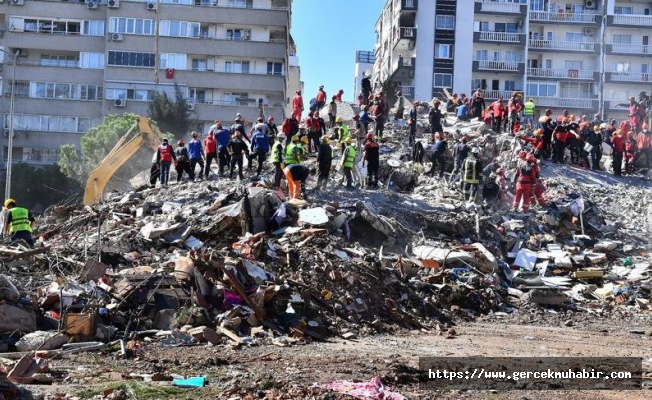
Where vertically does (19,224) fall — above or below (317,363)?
above

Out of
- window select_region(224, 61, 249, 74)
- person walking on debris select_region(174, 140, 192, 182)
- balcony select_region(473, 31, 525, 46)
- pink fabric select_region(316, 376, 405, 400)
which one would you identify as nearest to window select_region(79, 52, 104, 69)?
window select_region(224, 61, 249, 74)

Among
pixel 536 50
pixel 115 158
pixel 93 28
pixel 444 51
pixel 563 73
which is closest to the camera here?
pixel 115 158

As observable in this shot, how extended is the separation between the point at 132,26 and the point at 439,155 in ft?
105

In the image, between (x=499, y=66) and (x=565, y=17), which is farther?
(x=565, y=17)

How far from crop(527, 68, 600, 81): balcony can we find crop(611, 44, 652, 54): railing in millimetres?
2117

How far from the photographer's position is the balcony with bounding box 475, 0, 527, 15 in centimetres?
5722

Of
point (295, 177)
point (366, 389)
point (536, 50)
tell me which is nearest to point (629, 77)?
point (536, 50)

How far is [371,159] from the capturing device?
22438 mm

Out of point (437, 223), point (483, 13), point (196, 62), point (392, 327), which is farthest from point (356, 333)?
point (483, 13)

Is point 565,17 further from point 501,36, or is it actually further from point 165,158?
point 165,158

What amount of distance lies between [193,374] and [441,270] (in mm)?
8912

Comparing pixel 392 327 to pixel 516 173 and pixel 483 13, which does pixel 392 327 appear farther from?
pixel 483 13

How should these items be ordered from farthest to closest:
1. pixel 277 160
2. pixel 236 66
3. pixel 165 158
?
pixel 236 66, pixel 165 158, pixel 277 160

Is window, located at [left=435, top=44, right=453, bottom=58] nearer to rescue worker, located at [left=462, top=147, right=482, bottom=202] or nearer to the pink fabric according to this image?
rescue worker, located at [left=462, top=147, right=482, bottom=202]
